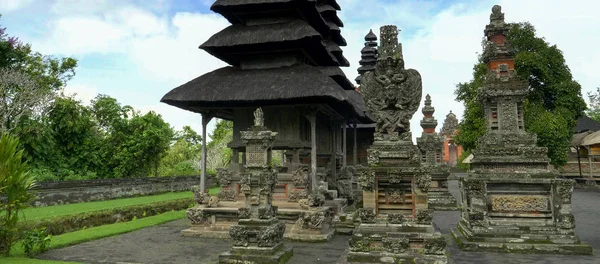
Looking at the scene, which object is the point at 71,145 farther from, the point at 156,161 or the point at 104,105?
the point at 104,105

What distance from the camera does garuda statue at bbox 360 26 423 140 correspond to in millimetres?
8141

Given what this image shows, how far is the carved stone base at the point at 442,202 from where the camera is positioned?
58.1ft

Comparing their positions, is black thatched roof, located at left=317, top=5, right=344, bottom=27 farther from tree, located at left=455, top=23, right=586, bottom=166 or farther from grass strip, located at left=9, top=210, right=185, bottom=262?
grass strip, located at left=9, top=210, right=185, bottom=262

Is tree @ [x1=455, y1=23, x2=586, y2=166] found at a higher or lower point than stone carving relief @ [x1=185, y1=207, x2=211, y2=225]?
higher

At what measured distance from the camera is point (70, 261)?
8.67 m

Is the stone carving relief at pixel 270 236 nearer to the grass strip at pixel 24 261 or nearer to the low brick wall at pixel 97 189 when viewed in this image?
the grass strip at pixel 24 261

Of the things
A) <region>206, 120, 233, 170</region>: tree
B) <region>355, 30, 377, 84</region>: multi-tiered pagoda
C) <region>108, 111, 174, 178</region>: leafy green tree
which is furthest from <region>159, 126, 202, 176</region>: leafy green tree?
<region>355, 30, 377, 84</region>: multi-tiered pagoda

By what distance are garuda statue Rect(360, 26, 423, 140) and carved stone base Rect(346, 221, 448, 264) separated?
1.86 meters

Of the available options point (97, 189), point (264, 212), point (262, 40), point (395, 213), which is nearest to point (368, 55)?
point (262, 40)

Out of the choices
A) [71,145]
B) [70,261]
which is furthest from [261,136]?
[71,145]

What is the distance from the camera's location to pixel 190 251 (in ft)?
32.5

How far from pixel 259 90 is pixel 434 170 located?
987cm

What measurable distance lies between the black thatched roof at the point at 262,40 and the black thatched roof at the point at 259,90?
75 centimetres

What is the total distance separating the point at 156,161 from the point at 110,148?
12.2 feet
